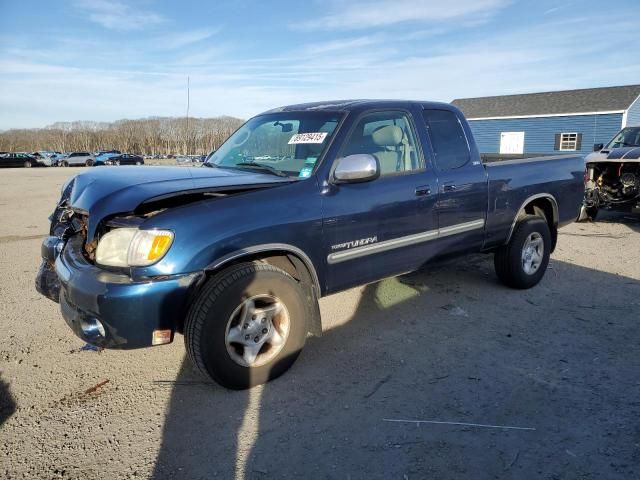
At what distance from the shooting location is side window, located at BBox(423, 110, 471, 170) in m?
4.33

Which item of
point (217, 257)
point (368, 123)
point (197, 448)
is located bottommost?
point (197, 448)

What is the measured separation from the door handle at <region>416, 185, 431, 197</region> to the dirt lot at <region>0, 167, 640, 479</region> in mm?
1194

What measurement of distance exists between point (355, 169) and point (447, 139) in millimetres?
1443

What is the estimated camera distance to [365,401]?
122 inches

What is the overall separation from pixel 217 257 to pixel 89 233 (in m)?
0.82

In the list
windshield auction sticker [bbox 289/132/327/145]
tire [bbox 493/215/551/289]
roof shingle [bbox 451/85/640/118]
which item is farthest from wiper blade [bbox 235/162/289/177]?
roof shingle [bbox 451/85/640/118]

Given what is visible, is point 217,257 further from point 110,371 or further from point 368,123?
point 368,123

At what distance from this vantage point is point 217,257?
296cm

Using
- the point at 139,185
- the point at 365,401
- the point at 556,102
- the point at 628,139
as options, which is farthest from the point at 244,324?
the point at 556,102

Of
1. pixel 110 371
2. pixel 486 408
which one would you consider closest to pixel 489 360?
pixel 486 408

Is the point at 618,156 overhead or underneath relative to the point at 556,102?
underneath

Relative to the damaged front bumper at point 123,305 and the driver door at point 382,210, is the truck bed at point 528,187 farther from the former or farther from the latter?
the damaged front bumper at point 123,305

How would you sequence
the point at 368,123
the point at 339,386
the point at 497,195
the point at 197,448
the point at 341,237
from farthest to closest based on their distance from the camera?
the point at 497,195, the point at 368,123, the point at 341,237, the point at 339,386, the point at 197,448

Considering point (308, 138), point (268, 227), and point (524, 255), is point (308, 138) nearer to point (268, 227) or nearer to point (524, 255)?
point (268, 227)
